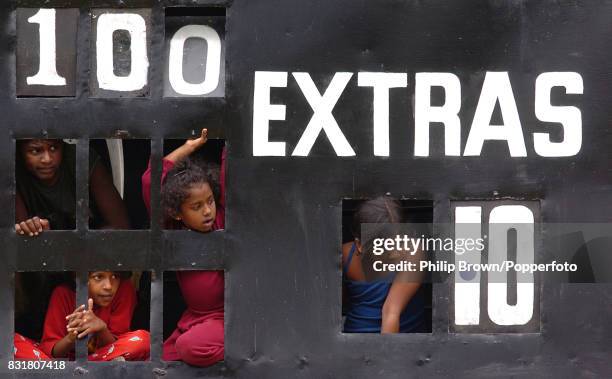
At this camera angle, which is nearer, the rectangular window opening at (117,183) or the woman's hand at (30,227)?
the woman's hand at (30,227)

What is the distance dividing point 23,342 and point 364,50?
1.90m

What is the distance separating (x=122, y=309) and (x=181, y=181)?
67 cm

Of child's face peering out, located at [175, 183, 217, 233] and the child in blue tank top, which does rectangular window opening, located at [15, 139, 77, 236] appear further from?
the child in blue tank top

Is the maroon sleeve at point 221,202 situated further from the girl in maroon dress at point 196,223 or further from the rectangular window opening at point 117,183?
the rectangular window opening at point 117,183

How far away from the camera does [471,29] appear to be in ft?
15.9

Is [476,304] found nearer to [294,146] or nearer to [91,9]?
[294,146]

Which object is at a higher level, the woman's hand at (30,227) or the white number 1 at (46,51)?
the white number 1 at (46,51)

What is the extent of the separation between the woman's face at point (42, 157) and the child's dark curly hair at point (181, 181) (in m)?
0.52

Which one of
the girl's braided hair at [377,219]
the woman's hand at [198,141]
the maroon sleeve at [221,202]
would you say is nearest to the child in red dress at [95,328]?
the maroon sleeve at [221,202]

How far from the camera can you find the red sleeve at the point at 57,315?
194 inches

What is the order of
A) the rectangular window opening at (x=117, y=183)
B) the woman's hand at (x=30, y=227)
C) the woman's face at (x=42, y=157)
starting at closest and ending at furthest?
the woman's hand at (x=30, y=227), the woman's face at (x=42, y=157), the rectangular window opening at (x=117, y=183)

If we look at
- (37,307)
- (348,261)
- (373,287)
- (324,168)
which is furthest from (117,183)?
(373,287)

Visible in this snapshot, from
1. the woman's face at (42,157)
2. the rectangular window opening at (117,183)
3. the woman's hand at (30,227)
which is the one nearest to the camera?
the woman's hand at (30,227)

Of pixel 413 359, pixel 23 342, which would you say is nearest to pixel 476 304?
pixel 413 359
